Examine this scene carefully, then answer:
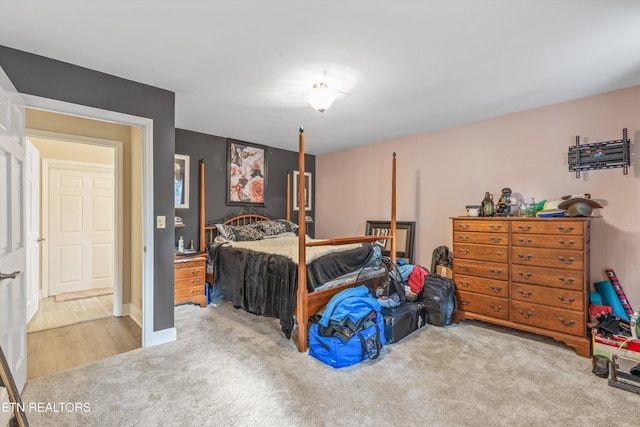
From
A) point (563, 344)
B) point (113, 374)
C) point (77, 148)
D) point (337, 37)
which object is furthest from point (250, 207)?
point (563, 344)

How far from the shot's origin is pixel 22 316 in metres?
2.27

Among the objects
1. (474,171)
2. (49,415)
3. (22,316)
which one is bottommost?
(49,415)

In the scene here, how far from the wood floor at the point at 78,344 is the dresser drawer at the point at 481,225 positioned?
148 inches

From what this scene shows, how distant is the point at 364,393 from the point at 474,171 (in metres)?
3.35

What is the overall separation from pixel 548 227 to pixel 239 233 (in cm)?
395

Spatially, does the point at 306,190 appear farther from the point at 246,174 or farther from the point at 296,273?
the point at 296,273

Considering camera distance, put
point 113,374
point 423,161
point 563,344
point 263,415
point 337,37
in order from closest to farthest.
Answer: point 263,415, point 337,37, point 113,374, point 563,344, point 423,161

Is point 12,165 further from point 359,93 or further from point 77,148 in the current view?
point 77,148

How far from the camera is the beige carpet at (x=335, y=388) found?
1.94m

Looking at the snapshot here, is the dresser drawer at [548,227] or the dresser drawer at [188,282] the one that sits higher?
the dresser drawer at [548,227]

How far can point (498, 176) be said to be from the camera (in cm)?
399

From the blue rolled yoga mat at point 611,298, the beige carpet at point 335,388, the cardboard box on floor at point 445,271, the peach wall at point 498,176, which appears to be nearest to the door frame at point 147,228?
the beige carpet at point 335,388

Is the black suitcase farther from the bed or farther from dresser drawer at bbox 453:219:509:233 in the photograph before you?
dresser drawer at bbox 453:219:509:233

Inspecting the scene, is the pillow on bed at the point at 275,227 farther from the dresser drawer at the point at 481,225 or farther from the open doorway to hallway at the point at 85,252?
the dresser drawer at the point at 481,225
